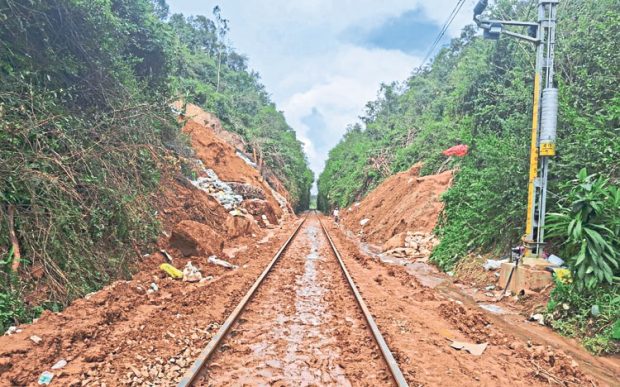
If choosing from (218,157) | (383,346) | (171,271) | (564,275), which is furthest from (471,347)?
(218,157)

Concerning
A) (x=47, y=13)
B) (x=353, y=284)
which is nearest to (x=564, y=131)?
(x=353, y=284)

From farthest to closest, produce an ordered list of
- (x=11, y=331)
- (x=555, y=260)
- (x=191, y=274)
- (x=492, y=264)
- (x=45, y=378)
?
(x=492, y=264)
(x=191, y=274)
(x=555, y=260)
(x=11, y=331)
(x=45, y=378)

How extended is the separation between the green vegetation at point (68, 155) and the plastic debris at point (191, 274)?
1091 millimetres

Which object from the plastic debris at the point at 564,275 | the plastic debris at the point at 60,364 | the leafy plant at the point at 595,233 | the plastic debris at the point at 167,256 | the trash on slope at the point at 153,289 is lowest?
the plastic debris at the point at 60,364

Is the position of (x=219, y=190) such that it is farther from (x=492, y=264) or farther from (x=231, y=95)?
(x=231, y=95)

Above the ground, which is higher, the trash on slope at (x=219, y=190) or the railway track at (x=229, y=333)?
the trash on slope at (x=219, y=190)

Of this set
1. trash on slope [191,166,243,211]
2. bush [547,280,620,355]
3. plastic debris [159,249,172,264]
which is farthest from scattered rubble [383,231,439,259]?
trash on slope [191,166,243,211]

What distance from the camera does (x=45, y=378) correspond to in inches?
145

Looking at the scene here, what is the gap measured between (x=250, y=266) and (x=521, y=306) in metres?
A: 6.10

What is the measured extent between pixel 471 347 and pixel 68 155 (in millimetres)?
7529

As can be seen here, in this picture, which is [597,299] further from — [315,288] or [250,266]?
[250,266]

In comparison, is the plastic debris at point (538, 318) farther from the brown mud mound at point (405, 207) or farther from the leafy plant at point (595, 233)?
the brown mud mound at point (405, 207)

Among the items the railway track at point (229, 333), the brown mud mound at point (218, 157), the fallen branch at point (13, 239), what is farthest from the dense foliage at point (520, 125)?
the brown mud mound at point (218, 157)

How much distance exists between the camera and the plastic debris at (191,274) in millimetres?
8094
